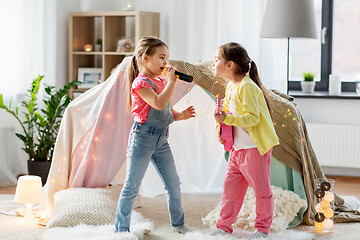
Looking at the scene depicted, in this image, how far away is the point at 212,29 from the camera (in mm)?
4707

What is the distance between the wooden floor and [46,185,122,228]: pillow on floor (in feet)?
3.58

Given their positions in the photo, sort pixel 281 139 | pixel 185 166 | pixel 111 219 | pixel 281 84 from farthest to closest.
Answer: pixel 281 84 < pixel 185 166 < pixel 281 139 < pixel 111 219

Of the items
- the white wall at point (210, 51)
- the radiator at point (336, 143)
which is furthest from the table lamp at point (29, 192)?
the radiator at point (336, 143)

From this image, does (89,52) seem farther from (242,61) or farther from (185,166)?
(242,61)

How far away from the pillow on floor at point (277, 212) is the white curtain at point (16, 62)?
1852 millimetres

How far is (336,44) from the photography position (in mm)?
4879

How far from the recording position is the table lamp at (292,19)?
4133 mm

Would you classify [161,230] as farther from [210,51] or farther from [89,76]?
[89,76]

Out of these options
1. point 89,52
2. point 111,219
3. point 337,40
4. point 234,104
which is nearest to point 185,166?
point 111,219

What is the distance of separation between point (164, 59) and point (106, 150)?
0.76m

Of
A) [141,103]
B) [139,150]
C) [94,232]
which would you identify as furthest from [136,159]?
[94,232]

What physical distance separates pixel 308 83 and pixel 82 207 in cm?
245

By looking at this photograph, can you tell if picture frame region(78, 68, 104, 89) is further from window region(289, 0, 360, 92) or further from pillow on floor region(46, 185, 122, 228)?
pillow on floor region(46, 185, 122, 228)

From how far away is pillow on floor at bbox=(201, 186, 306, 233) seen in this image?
116 inches
